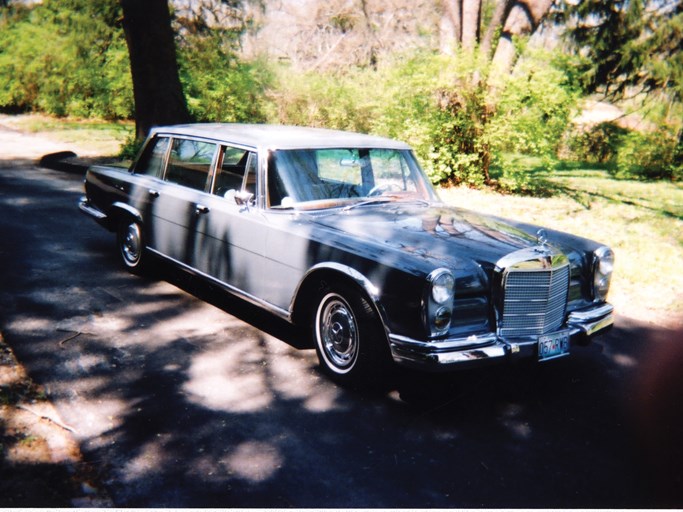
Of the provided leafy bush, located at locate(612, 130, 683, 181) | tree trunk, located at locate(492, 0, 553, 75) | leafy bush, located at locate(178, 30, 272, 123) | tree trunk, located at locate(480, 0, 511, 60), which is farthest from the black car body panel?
leafy bush, located at locate(612, 130, 683, 181)

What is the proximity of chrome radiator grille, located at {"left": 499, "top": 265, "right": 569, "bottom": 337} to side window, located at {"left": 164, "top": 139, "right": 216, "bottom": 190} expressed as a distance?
2861 millimetres

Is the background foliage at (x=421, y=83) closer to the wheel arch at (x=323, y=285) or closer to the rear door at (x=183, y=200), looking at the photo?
the rear door at (x=183, y=200)

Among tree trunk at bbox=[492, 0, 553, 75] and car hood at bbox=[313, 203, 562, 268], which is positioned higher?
tree trunk at bbox=[492, 0, 553, 75]

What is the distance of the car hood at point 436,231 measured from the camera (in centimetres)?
385

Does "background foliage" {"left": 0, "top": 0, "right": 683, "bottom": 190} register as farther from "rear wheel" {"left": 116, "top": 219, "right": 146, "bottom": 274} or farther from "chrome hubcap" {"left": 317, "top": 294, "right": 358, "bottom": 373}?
"chrome hubcap" {"left": 317, "top": 294, "right": 358, "bottom": 373}

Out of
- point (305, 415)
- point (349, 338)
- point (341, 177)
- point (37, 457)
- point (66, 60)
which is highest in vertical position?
point (66, 60)

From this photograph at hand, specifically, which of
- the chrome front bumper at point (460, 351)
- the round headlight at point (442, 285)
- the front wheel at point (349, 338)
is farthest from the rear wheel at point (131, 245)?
the round headlight at point (442, 285)

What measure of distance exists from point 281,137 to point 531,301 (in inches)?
95.6

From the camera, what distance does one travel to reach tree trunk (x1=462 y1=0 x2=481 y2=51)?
542 inches

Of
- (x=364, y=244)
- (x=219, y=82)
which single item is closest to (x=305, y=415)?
(x=364, y=244)

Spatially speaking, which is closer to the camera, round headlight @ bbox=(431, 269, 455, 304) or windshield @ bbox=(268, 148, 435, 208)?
round headlight @ bbox=(431, 269, 455, 304)

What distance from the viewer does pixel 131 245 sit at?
6.25 meters

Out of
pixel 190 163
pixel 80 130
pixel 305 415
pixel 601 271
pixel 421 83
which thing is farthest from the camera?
pixel 80 130

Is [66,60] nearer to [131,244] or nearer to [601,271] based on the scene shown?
[131,244]
